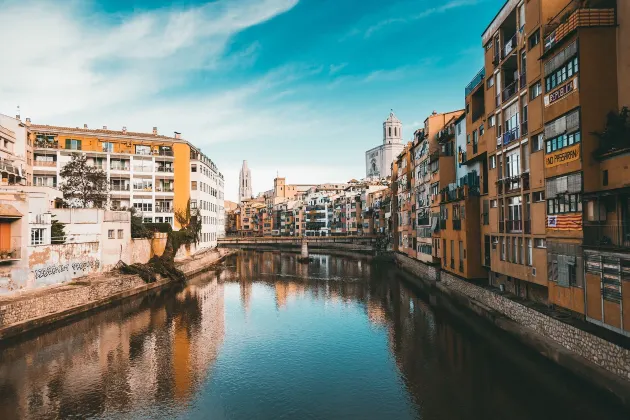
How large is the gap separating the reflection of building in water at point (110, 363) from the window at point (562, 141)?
2465 centimetres

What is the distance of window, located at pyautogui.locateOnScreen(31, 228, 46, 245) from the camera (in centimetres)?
3575

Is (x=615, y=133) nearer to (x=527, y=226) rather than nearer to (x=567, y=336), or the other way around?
(x=527, y=226)

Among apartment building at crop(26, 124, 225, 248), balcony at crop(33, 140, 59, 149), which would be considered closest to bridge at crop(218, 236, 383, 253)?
apartment building at crop(26, 124, 225, 248)

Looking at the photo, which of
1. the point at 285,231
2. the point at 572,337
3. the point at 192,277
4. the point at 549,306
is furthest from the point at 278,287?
the point at 285,231

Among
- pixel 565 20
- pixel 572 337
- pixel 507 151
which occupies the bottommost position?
pixel 572 337

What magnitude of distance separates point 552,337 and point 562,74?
1506 centimetres

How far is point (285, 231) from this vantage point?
172m

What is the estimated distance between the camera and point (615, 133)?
21.6 metres

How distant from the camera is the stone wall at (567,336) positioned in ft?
60.7

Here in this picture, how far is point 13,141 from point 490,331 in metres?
62.3

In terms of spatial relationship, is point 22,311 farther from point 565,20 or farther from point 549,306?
point 565,20

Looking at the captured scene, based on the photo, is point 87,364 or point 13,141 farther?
point 13,141

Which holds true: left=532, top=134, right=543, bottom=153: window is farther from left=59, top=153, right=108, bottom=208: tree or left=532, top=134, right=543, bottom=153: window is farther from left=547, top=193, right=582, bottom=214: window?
left=59, top=153, right=108, bottom=208: tree

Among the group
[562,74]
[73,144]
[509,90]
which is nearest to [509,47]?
[509,90]
